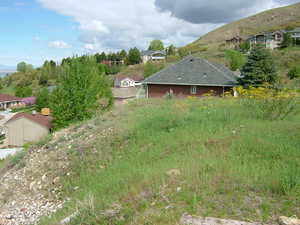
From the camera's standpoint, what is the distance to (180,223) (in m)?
2.90

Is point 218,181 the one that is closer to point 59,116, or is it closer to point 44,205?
point 44,205

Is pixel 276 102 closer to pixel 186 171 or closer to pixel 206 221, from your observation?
pixel 186 171

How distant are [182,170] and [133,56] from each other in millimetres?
71340

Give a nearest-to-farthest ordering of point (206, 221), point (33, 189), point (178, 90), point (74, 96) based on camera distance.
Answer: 1. point (206, 221)
2. point (33, 189)
3. point (74, 96)
4. point (178, 90)

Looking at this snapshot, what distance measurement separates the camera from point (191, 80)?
2170 centimetres

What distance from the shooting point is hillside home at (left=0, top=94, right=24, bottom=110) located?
157 ft

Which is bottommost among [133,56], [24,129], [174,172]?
[24,129]

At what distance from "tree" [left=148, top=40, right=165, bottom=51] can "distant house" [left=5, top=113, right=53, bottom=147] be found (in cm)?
7035

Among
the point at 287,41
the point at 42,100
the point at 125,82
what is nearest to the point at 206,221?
the point at 42,100

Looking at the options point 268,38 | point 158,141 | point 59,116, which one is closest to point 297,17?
point 268,38

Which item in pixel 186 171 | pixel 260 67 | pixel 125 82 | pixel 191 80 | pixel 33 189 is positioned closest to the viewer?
pixel 186 171

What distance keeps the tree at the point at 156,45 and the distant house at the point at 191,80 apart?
6860 centimetres

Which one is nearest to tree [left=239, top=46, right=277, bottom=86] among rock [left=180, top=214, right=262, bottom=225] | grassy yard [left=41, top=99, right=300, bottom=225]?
grassy yard [left=41, top=99, right=300, bottom=225]

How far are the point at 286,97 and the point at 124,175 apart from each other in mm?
4921
